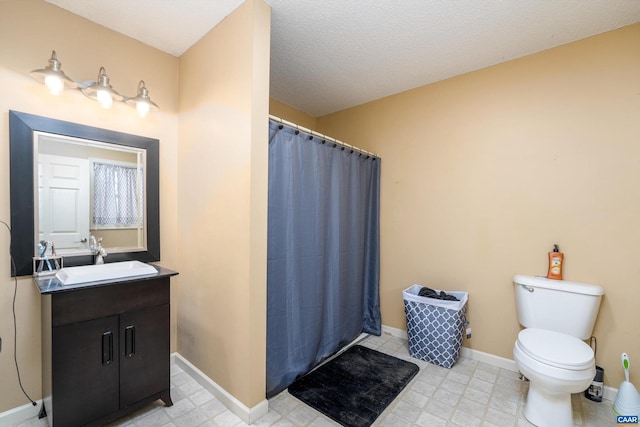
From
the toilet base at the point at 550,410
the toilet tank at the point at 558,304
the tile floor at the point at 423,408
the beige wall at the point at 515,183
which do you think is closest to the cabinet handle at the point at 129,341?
the tile floor at the point at 423,408

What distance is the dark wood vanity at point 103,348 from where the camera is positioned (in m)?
1.33

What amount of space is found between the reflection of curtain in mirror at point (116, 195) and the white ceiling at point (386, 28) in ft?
3.18

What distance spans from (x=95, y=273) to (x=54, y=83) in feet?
3.62

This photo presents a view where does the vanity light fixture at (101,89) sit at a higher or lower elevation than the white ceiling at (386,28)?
lower

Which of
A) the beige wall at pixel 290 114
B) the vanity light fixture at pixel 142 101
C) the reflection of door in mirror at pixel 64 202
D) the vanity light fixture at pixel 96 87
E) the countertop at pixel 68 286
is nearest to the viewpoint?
the countertop at pixel 68 286

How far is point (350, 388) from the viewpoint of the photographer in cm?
188

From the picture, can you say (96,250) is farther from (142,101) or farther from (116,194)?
(142,101)

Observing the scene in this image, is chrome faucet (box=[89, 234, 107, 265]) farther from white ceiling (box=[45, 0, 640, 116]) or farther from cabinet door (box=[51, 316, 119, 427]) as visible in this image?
white ceiling (box=[45, 0, 640, 116])

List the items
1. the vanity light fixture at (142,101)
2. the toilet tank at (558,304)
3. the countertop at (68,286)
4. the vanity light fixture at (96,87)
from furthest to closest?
the vanity light fixture at (142,101) → the toilet tank at (558,304) → the vanity light fixture at (96,87) → the countertop at (68,286)

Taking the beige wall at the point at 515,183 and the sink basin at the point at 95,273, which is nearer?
the sink basin at the point at 95,273

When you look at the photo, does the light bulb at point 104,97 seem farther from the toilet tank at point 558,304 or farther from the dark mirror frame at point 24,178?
the toilet tank at point 558,304

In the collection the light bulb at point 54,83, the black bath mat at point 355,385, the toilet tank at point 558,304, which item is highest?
the light bulb at point 54,83

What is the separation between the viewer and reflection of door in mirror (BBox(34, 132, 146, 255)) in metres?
1.63

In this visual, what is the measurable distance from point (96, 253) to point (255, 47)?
65.3 inches
